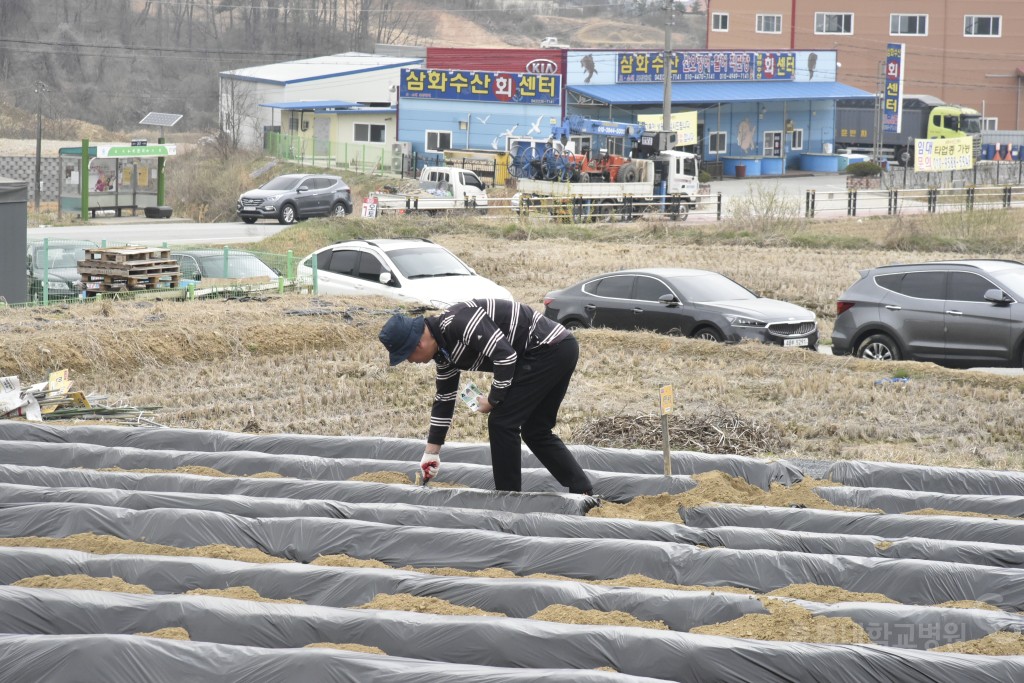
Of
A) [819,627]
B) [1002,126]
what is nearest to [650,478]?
[819,627]

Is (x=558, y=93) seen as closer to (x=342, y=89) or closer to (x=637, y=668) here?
(x=342, y=89)

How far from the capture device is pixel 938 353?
15016mm

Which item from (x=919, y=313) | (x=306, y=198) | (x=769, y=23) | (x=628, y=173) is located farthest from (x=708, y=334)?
(x=769, y=23)

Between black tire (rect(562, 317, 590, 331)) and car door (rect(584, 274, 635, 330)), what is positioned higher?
car door (rect(584, 274, 635, 330))

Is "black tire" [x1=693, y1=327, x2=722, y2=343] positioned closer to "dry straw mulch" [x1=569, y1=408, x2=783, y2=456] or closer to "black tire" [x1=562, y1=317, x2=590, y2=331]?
"black tire" [x1=562, y1=317, x2=590, y2=331]

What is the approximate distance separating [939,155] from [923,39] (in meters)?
24.4

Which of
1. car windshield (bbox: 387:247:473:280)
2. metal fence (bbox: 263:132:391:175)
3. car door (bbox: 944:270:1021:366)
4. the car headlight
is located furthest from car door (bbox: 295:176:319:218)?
car door (bbox: 944:270:1021:366)

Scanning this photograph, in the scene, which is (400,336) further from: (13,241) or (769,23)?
(769,23)

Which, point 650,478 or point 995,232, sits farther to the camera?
point 995,232

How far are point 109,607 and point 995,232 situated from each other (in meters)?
26.2

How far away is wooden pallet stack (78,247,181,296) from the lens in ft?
61.6

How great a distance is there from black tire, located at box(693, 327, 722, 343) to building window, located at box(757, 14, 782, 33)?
5624 cm

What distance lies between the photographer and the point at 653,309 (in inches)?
671

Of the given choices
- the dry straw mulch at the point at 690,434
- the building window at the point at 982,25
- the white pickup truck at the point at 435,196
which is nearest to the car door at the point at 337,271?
the dry straw mulch at the point at 690,434
